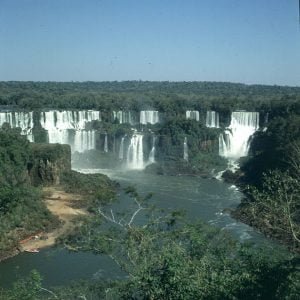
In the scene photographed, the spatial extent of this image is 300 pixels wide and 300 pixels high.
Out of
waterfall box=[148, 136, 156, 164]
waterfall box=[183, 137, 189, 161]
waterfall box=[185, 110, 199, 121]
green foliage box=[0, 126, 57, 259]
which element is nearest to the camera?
green foliage box=[0, 126, 57, 259]

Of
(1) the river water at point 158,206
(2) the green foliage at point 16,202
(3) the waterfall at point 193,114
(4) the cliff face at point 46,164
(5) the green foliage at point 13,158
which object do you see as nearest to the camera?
(1) the river water at point 158,206

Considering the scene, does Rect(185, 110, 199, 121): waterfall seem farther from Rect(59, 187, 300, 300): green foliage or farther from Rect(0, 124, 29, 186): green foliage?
Rect(59, 187, 300, 300): green foliage

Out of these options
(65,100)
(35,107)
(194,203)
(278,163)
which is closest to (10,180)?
(194,203)

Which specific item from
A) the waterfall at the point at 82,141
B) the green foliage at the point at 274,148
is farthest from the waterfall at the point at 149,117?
the green foliage at the point at 274,148

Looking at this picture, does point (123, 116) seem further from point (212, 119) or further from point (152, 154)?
point (212, 119)

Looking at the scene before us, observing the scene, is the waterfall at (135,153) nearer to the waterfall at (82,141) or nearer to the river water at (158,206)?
the river water at (158,206)

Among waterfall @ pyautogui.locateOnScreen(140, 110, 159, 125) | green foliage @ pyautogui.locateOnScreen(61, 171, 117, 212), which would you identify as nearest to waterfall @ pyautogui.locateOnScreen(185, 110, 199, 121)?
waterfall @ pyautogui.locateOnScreen(140, 110, 159, 125)

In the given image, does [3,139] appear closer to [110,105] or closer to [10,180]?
[10,180]

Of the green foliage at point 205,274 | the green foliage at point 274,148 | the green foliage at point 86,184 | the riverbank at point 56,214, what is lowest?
the riverbank at point 56,214
